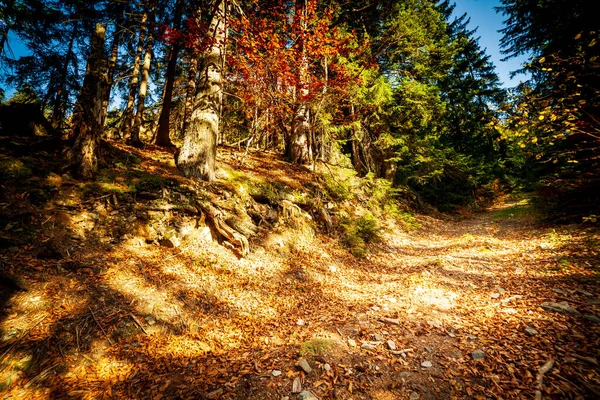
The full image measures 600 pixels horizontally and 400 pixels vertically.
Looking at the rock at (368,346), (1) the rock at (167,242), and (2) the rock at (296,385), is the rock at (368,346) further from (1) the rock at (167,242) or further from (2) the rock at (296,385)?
(1) the rock at (167,242)

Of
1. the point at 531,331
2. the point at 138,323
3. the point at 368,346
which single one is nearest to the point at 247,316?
the point at 138,323

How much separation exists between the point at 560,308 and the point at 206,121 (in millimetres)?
9125

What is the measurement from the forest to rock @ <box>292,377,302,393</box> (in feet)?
0.05

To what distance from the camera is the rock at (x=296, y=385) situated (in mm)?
3202

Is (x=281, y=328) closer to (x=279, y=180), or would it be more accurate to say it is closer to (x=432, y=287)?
(x=432, y=287)

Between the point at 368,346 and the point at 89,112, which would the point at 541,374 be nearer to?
the point at 368,346

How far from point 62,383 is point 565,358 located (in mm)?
6281

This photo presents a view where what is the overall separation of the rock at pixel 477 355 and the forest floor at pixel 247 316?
0.01 metres

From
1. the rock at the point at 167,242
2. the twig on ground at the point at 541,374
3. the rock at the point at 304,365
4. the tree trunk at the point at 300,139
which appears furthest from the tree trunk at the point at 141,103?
the twig on ground at the point at 541,374

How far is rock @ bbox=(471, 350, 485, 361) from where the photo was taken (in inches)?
137

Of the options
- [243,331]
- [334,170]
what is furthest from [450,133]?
[243,331]

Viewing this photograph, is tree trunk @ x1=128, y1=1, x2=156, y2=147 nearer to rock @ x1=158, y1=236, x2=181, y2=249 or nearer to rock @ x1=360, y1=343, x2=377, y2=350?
rock @ x1=158, y1=236, x2=181, y2=249

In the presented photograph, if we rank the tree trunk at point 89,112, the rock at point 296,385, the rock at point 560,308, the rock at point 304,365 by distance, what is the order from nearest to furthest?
the rock at point 296,385 → the rock at point 304,365 → the rock at point 560,308 → the tree trunk at point 89,112

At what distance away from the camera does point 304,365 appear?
3.53m
